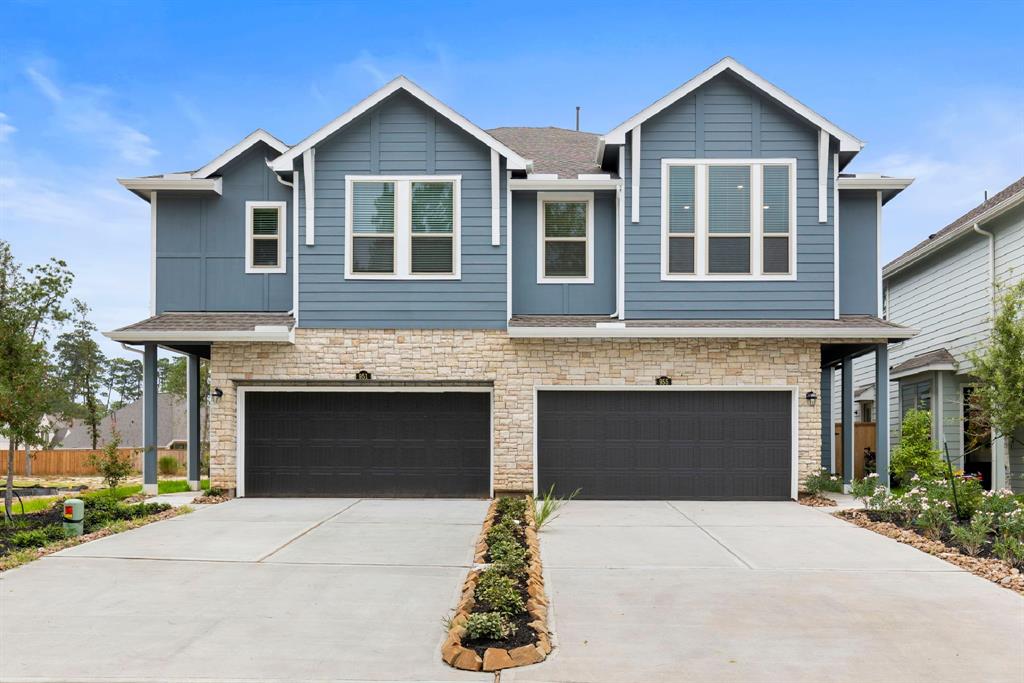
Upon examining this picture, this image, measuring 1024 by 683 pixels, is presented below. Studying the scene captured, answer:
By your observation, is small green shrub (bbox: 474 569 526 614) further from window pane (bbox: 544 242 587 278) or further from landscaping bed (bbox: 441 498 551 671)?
window pane (bbox: 544 242 587 278)

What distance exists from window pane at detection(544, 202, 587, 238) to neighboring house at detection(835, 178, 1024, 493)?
7.69 m

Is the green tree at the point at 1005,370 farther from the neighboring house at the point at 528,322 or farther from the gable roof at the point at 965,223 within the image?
the neighboring house at the point at 528,322

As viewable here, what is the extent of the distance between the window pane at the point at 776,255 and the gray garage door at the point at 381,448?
17.2 ft

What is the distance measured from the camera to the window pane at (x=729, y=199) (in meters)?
13.6

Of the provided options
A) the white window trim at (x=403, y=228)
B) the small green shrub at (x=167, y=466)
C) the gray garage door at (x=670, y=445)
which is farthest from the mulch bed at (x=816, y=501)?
the small green shrub at (x=167, y=466)

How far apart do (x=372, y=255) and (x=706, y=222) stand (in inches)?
223

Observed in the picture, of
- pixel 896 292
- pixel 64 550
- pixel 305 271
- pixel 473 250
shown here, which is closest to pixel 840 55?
pixel 896 292

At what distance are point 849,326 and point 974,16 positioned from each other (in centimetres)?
791

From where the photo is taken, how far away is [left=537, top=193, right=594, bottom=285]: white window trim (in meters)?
14.0

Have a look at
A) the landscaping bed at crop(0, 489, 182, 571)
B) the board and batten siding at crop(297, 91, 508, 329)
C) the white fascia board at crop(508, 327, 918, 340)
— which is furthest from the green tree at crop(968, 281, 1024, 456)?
the landscaping bed at crop(0, 489, 182, 571)

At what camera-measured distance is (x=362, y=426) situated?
13750 millimetres

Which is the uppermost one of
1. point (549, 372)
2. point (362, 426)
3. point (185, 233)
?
point (185, 233)

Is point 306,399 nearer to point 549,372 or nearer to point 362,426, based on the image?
point 362,426

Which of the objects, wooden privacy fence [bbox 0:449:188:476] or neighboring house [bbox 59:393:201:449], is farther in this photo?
neighboring house [bbox 59:393:201:449]
